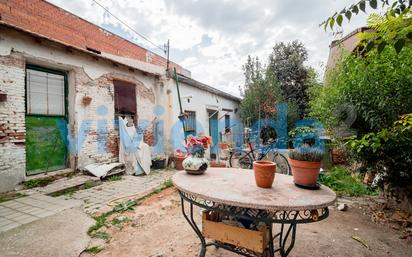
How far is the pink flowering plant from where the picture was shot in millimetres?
2109

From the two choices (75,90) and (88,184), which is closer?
(88,184)

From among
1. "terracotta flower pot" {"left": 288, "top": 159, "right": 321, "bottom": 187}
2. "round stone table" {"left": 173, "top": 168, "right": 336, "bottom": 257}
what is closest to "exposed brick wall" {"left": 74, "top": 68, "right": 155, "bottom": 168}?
"round stone table" {"left": 173, "top": 168, "right": 336, "bottom": 257}

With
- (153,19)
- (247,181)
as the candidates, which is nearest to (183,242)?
(247,181)

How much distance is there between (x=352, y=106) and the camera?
10.4 feet

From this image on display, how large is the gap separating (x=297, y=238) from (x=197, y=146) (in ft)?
5.20

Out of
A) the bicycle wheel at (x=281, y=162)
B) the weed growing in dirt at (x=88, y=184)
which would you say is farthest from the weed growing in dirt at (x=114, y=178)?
the bicycle wheel at (x=281, y=162)

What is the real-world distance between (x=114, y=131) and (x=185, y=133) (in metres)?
2.23

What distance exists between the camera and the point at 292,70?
1196 cm

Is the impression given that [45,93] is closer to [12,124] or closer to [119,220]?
[12,124]

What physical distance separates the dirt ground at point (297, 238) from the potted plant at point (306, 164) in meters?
1.12

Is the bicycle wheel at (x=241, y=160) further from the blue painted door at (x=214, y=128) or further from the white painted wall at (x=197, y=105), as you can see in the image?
the blue painted door at (x=214, y=128)

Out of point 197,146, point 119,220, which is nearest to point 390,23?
point 197,146

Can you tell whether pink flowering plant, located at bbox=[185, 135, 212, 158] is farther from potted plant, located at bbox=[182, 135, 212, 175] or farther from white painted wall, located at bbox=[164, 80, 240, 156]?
white painted wall, located at bbox=[164, 80, 240, 156]

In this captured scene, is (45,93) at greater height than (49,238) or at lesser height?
greater
